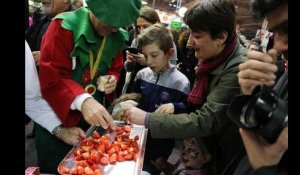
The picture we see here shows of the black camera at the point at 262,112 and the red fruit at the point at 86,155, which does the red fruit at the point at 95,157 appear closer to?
the red fruit at the point at 86,155

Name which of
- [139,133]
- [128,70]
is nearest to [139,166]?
[139,133]

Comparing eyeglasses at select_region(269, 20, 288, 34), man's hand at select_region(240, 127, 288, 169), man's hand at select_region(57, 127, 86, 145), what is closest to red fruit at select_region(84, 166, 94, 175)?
man's hand at select_region(57, 127, 86, 145)

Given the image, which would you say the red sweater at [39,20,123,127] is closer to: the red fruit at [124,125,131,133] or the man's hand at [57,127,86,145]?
the man's hand at [57,127,86,145]

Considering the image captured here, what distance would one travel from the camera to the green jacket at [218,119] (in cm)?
128

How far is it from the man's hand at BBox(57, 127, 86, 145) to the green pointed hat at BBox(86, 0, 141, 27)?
0.55m

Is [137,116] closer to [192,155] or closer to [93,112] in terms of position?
[93,112]

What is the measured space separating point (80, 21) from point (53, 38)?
0.55 ft

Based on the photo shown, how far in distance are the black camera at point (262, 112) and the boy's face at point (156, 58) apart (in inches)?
52.6

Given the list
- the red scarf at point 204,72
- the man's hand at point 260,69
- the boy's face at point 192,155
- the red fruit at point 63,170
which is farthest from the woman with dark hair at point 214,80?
the man's hand at point 260,69

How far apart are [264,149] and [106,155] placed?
2.97ft

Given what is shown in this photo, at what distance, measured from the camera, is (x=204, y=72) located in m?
1.40

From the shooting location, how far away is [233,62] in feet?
4.27

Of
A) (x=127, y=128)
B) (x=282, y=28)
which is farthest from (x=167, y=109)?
(x=282, y=28)
